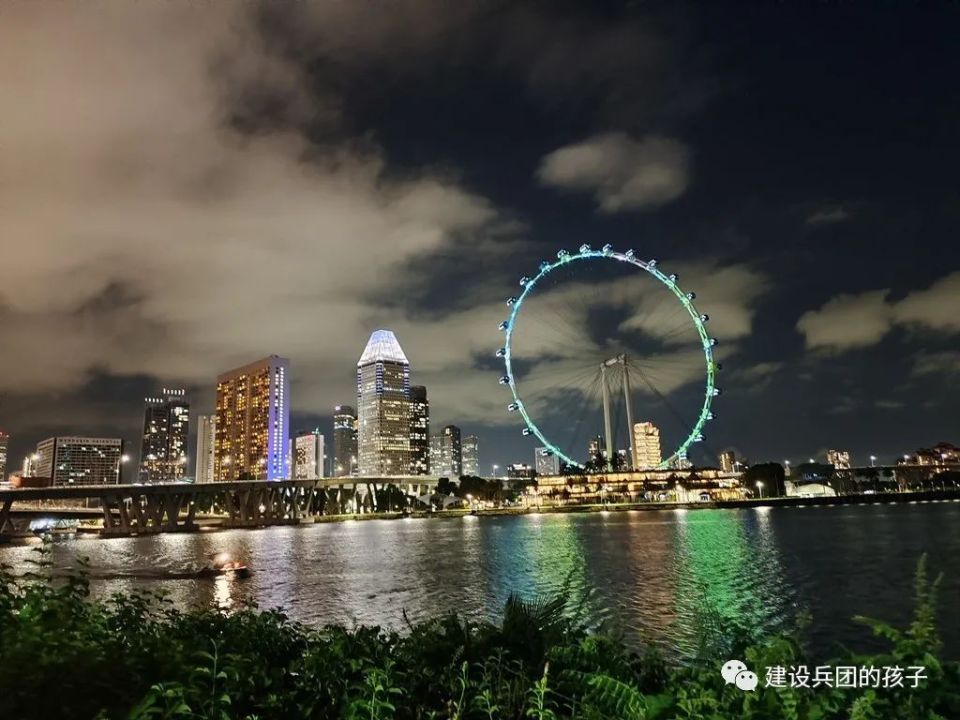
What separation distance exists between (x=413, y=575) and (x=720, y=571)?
2605 cm

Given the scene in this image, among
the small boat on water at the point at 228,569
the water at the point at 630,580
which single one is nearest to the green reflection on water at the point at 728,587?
the water at the point at 630,580

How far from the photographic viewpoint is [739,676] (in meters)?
6.25

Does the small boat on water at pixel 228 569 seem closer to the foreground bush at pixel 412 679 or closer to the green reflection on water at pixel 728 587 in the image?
the green reflection on water at pixel 728 587

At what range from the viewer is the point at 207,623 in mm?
10453

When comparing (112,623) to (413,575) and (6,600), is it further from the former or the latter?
(413,575)

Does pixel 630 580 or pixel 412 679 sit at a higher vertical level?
pixel 412 679

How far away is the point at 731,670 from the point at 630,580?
47.9 metres

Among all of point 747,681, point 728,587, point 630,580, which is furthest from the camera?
point 630,580

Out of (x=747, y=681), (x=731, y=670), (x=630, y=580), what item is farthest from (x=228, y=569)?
(x=747, y=681)

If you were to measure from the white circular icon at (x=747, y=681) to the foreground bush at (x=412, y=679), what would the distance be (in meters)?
0.11

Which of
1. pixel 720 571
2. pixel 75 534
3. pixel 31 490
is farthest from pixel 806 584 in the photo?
pixel 75 534

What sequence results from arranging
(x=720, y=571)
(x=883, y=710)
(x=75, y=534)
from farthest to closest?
(x=75, y=534), (x=720, y=571), (x=883, y=710)

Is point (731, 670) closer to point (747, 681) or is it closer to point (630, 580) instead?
→ point (747, 681)

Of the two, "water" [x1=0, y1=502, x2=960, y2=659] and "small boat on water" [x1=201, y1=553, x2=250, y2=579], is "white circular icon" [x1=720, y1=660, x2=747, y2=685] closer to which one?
"water" [x1=0, y1=502, x2=960, y2=659]
